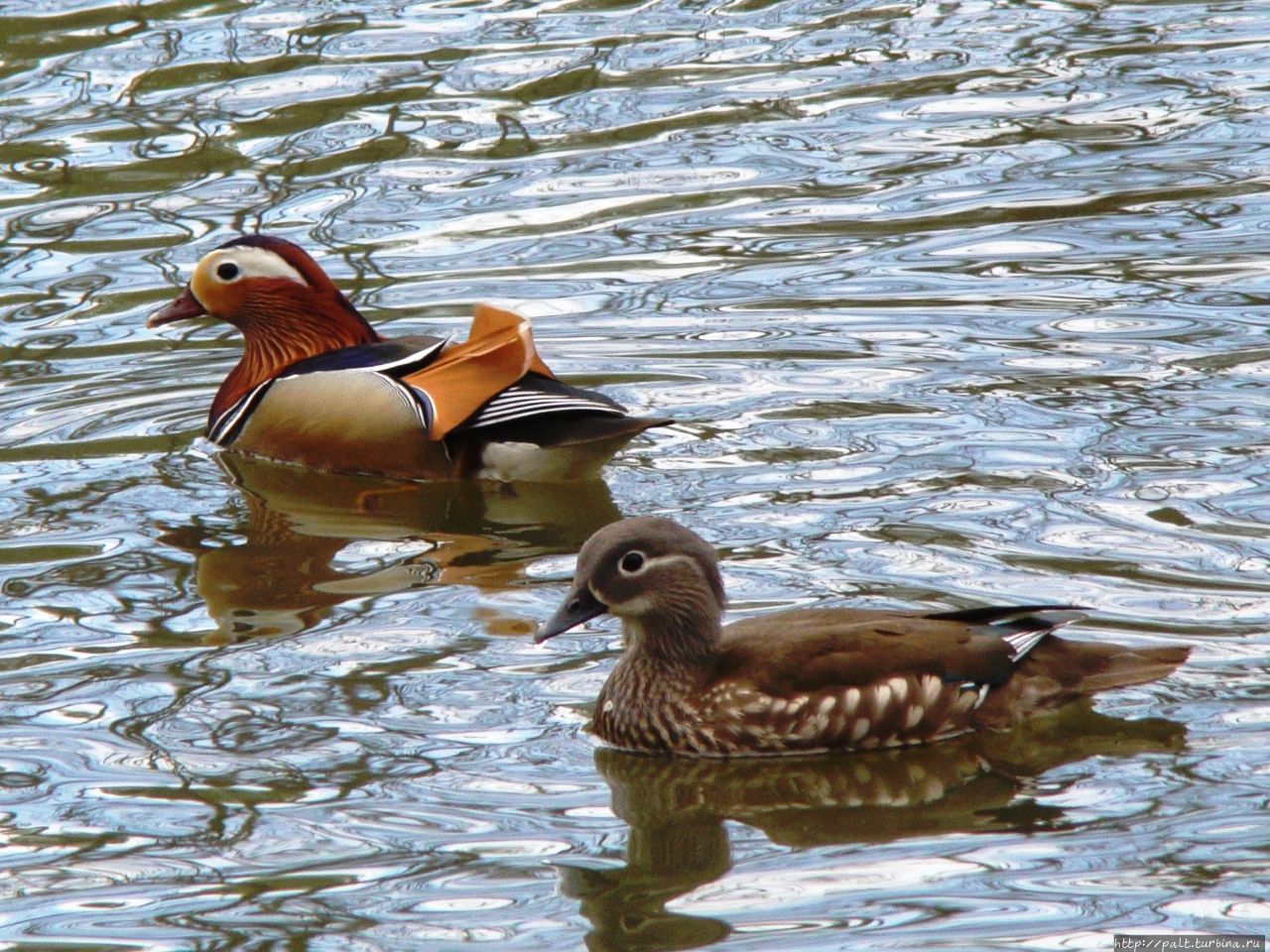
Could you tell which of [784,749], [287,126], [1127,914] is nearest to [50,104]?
[287,126]

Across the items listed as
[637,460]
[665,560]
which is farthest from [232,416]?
[665,560]

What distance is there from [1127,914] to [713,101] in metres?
8.59

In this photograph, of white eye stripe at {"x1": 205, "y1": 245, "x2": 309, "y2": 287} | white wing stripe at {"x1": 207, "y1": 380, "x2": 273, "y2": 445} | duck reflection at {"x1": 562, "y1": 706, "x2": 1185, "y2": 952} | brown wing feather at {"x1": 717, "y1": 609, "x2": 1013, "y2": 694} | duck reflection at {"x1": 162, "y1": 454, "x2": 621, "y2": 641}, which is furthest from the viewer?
white eye stripe at {"x1": 205, "y1": 245, "x2": 309, "y2": 287}

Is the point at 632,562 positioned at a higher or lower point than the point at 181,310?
lower

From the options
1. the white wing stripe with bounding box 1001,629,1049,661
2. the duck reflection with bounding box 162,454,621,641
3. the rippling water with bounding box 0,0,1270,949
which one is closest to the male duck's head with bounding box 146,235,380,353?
the rippling water with bounding box 0,0,1270,949

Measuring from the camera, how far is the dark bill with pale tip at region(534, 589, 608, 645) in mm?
6453

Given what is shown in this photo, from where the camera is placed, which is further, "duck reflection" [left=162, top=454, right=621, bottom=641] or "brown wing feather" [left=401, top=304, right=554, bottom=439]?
"brown wing feather" [left=401, top=304, right=554, bottom=439]

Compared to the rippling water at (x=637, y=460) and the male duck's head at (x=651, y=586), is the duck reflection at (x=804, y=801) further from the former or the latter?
the male duck's head at (x=651, y=586)

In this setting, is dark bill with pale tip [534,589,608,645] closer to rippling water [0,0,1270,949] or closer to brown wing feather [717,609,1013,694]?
rippling water [0,0,1270,949]

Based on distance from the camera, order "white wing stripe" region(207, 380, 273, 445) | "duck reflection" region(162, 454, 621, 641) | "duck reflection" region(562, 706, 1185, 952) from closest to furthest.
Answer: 1. "duck reflection" region(562, 706, 1185, 952)
2. "duck reflection" region(162, 454, 621, 641)
3. "white wing stripe" region(207, 380, 273, 445)

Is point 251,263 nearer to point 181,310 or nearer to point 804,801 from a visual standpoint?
point 181,310

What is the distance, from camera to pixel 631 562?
645cm

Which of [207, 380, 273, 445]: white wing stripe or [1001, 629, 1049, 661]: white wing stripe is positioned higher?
[207, 380, 273, 445]: white wing stripe

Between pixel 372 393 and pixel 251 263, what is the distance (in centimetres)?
102
